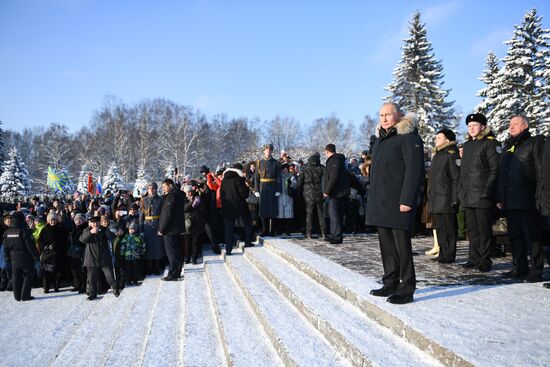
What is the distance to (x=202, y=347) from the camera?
4418 mm

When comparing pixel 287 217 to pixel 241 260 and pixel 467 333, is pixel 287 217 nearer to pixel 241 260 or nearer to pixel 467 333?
pixel 241 260

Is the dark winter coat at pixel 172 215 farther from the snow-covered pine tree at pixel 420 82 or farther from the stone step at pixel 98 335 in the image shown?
the snow-covered pine tree at pixel 420 82

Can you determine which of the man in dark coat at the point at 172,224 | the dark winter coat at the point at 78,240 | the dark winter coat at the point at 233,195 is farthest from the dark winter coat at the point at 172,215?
the dark winter coat at the point at 78,240

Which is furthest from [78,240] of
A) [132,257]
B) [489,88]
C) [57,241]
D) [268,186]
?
[489,88]

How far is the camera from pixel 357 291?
14.7ft

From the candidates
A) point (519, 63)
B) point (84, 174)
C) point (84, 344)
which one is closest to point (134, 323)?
point (84, 344)

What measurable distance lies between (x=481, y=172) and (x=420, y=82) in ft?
110

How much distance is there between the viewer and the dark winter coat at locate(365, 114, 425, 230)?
4.02m

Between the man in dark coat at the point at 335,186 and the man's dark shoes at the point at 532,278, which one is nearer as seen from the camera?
the man's dark shoes at the point at 532,278

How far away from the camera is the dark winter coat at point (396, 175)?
402 cm

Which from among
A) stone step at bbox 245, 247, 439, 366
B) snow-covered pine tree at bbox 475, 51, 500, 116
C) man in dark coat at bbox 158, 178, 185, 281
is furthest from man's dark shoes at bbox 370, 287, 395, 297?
snow-covered pine tree at bbox 475, 51, 500, 116

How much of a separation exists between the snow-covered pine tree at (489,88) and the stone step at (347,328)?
2989 centimetres

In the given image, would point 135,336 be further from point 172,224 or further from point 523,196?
point 523,196

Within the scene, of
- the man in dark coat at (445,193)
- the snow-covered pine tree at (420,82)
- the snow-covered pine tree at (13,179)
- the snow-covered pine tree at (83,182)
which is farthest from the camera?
the snow-covered pine tree at (83,182)
